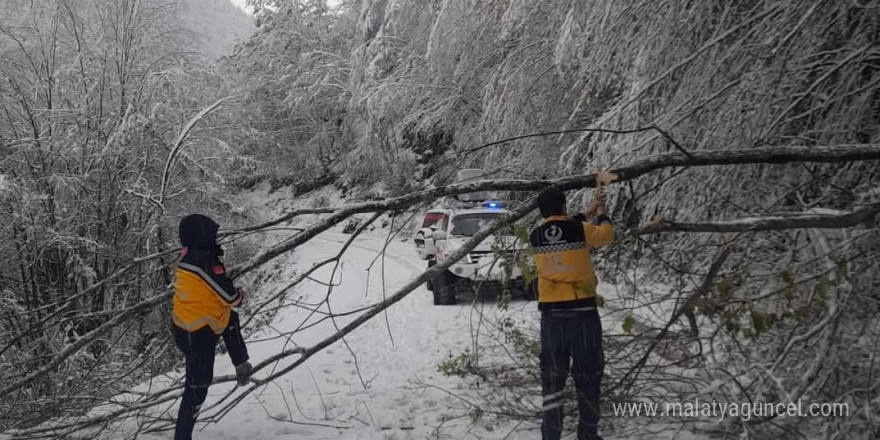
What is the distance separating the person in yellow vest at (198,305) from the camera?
388 cm

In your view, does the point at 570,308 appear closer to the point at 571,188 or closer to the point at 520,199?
the point at 571,188

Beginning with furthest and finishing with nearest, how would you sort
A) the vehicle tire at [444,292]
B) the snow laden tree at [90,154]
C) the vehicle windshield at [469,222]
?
the vehicle windshield at [469,222] → the snow laden tree at [90,154] → the vehicle tire at [444,292]

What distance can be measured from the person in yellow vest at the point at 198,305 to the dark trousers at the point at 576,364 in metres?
2.23

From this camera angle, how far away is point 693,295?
312cm

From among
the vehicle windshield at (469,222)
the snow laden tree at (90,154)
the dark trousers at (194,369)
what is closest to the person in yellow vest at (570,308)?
the dark trousers at (194,369)

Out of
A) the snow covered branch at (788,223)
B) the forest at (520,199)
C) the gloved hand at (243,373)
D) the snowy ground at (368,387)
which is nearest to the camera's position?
the snow covered branch at (788,223)

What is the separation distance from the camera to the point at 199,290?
388 centimetres

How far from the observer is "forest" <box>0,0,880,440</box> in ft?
10.4

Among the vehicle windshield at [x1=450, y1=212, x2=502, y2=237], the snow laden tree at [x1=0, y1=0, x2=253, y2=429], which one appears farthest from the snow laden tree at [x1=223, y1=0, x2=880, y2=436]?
the snow laden tree at [x1=0, y1=0, x2=253, y2=429]

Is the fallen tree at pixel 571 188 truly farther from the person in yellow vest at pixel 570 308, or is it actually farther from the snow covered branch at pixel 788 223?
the person in yellow vest at pixel 570 308

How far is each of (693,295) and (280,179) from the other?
122 ft

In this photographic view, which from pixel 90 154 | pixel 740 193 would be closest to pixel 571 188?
pixel 740 193

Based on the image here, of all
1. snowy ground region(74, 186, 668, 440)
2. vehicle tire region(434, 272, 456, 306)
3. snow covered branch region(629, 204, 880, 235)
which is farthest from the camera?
vehicle tire region(434, 272, 456, 306)

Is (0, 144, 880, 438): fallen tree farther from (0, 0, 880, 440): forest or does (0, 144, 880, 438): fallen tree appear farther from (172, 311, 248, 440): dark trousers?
(172, 311, 248, 440): dark trousers
